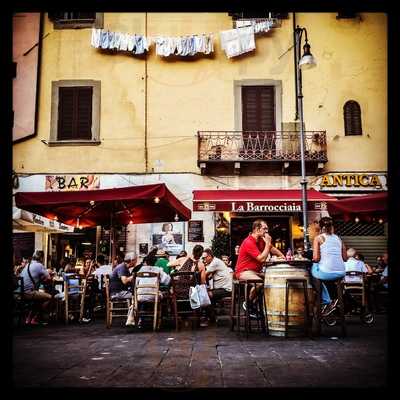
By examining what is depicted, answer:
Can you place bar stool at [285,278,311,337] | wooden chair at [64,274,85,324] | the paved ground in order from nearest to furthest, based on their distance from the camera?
1. the paved ground
2. bar stool at [285,278,311,337]
3. wooden chair at [64,274,85,324]

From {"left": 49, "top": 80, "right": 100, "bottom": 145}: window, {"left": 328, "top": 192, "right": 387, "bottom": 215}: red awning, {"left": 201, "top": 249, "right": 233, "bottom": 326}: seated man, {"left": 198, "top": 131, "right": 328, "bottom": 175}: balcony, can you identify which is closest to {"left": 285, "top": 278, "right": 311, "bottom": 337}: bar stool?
{"left": 201, "top": 249, "right": 233, "bottom": 326}: seated man

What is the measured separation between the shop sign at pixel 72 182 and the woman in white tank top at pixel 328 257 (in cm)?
844

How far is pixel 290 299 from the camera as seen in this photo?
6098 mm

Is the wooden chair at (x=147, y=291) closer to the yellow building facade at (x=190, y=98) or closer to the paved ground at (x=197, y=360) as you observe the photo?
the paved ground at (x=197, y=360)

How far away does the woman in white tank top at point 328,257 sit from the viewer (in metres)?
6.65

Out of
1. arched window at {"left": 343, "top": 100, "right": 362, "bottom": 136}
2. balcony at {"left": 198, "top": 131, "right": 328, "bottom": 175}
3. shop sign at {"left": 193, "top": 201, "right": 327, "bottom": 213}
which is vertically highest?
arched window at {"left": 343, "top": 100, "right": 362, "bottom": 136}

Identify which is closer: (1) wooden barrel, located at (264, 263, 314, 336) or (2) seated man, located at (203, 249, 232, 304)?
(1) wooden barrel, located at (264, 263, 314, 336)

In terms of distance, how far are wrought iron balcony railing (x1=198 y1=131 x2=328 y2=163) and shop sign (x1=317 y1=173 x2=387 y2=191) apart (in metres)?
0.69

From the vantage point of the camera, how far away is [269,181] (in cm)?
1364

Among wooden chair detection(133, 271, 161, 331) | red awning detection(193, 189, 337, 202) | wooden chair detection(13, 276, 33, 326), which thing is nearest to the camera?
wooden chair detection(133, 271, 161, 331)

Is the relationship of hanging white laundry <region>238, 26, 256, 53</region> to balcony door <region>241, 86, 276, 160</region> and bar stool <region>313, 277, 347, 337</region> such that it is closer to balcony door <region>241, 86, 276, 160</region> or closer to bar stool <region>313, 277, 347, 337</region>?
balcony door <region>241, 86, 276, 160</region>

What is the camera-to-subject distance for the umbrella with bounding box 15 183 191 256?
25.5 feet

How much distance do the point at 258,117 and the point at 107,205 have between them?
263 inches
